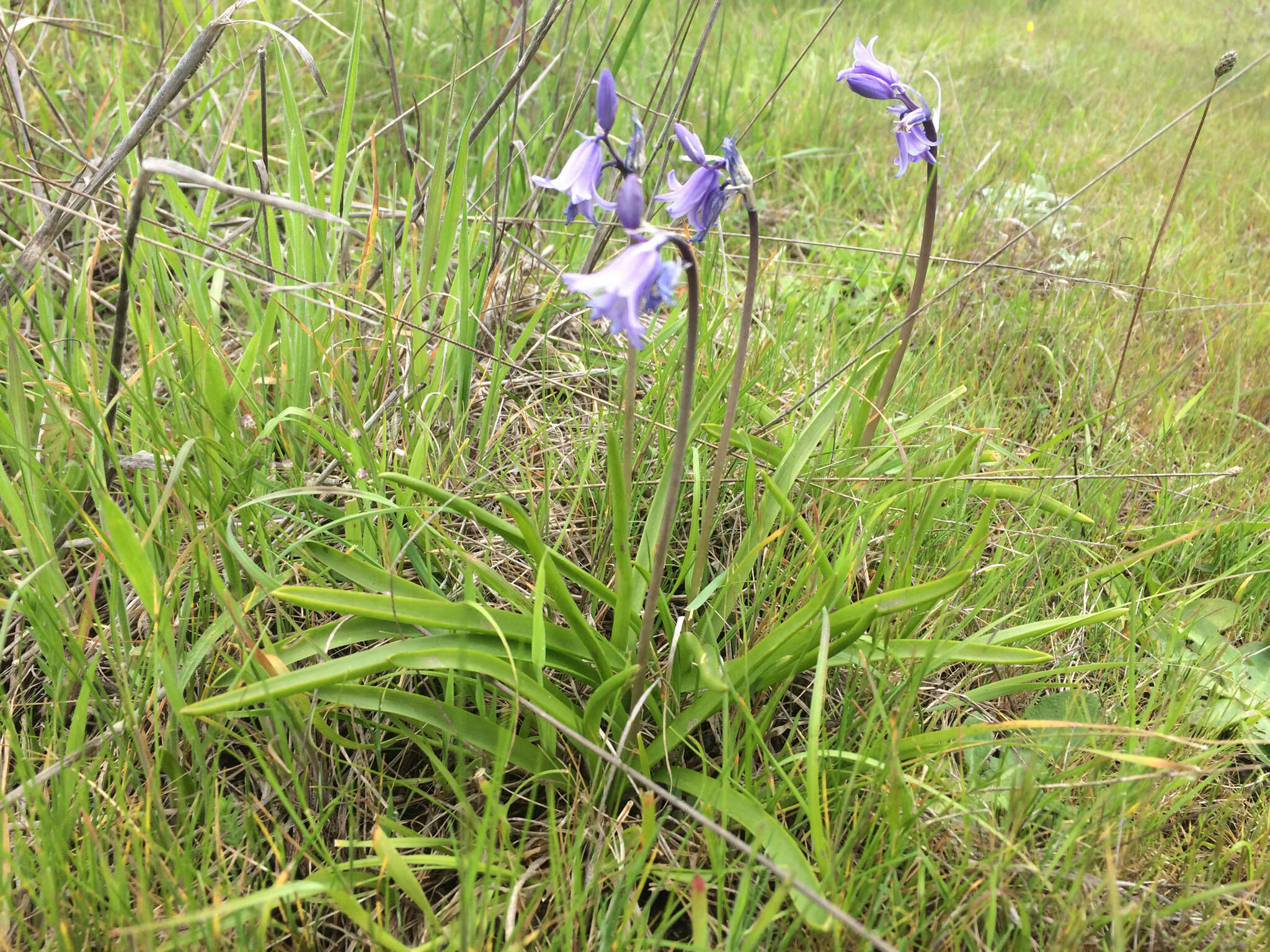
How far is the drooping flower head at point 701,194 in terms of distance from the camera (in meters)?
1.43

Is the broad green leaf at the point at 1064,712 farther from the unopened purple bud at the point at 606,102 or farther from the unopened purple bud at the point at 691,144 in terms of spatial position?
the unopened purple bud at the point at 606,102

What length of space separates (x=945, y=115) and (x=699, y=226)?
4621 millimetres

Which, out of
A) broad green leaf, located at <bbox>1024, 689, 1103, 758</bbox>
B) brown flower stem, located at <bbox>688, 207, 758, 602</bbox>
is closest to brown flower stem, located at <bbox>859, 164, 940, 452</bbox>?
brown flower stem, located at <bbox>688, 207, 758, 602</bbox>

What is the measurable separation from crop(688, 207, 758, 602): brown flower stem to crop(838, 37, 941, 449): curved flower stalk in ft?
2.16

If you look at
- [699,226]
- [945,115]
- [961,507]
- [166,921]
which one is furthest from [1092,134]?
[166,921]


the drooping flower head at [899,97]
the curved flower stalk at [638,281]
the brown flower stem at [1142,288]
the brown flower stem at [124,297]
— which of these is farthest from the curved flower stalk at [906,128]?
the brown flower stem at [124,297]

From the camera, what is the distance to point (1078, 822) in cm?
140

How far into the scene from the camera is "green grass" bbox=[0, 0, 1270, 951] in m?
1.32

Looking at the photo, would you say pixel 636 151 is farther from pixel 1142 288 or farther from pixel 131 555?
pixel 1142 288

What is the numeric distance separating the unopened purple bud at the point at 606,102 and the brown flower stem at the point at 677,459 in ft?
0.79

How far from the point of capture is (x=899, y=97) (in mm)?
1994

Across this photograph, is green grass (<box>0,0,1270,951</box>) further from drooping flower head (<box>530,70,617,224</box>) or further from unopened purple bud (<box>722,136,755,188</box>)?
unopened purple bud (<box>722,136,755,188</box>)

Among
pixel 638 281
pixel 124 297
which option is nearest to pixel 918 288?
pixel 638 281

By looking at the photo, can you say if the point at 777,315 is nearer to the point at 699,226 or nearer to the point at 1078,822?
the point at 699,226
